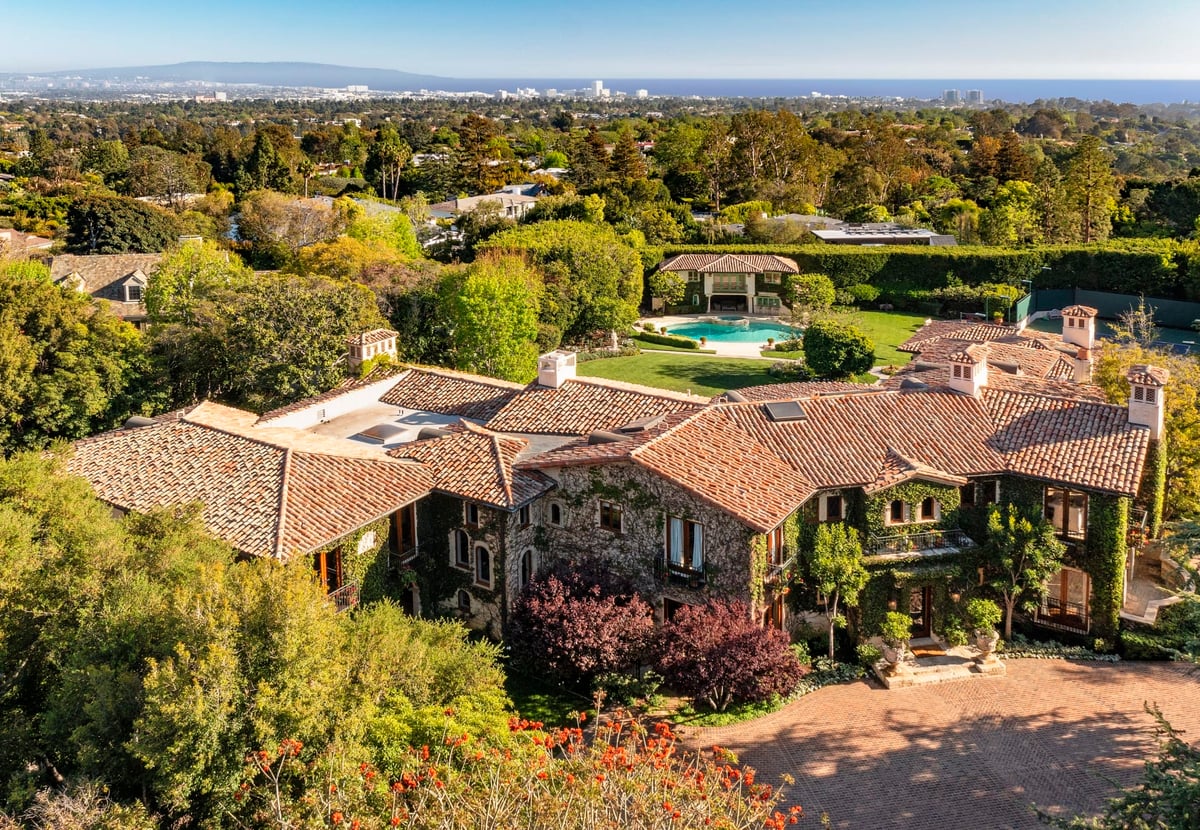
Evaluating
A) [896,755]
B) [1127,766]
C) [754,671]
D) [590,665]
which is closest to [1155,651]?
[1127,766]

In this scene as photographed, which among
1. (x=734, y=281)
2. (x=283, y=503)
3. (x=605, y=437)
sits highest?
(x=734, y=281)

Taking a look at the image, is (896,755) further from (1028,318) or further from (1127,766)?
(1028,318)

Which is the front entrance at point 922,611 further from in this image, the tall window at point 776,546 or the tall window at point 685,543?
the tall window at point 685,543

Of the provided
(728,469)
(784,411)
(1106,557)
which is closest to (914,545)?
(784,411)

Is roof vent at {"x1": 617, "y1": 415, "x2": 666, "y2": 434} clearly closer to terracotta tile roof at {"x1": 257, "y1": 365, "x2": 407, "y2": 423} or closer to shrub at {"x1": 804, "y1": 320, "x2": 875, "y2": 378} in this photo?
terracotta tile roof at {"x1": 257, "y1": 365, "x2": 407, "y2": 423}

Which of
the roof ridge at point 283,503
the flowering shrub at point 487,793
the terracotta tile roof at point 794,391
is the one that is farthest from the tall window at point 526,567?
the flowering shrub at point 487,793

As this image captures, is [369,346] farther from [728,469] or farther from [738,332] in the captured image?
[738,332]
